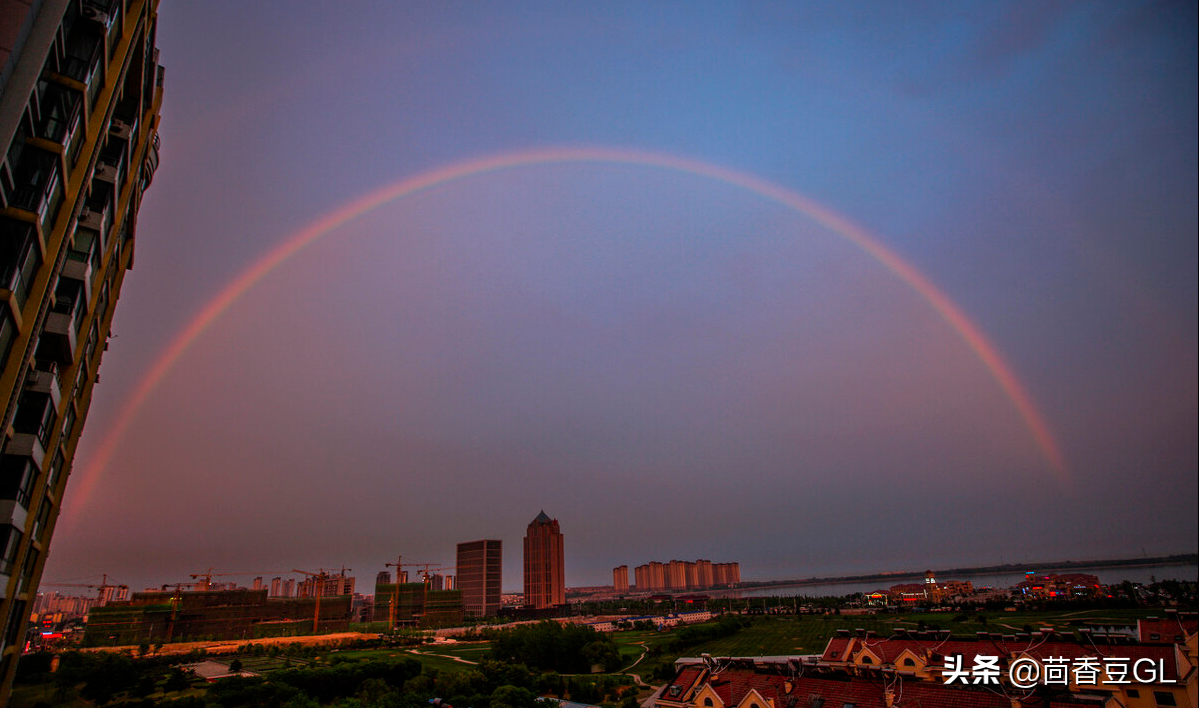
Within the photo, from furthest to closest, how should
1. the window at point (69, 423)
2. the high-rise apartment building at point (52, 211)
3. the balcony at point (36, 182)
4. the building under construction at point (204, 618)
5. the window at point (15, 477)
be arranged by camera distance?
1. the building under construction at point (204, 618)
2. the window at point (69, 423)
3. the window at point (15, 477)
4. the balcony at point (36, 182)
5. the high-rise apartment building at point (52, 211)

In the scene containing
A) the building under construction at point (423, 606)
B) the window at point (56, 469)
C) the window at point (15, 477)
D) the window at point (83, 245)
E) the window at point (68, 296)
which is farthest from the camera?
the building under construction at point (423, 606)

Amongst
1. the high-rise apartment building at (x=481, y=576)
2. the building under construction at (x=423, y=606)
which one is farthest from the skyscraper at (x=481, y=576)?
the building under construction at (x=423, y=606)

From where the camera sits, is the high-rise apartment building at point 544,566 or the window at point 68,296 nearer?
the window at point 68,296

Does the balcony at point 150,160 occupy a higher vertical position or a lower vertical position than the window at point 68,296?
higher

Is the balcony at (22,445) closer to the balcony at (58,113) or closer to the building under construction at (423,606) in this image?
the balcony at (58,113)

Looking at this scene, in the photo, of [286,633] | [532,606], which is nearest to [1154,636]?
[286,633]

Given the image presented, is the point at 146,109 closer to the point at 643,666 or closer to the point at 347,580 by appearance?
the point at 643,666
